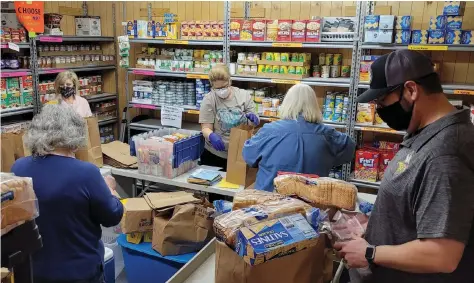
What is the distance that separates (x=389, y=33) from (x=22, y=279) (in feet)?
13.3

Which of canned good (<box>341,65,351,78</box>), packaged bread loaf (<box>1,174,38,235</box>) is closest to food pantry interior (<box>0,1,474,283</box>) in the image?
packaged bread loaf (<box>1,174,38,235</box>)

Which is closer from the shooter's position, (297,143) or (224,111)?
(297,143)

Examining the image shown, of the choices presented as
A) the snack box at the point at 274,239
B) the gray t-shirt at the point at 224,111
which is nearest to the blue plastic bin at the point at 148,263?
the gray t-shirt at the point at 224,111

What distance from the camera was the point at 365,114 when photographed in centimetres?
466

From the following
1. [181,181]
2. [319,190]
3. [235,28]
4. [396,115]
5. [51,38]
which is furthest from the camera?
[51,38]

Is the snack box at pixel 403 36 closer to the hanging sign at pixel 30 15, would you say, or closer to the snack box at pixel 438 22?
the snack box at pixel 438 22

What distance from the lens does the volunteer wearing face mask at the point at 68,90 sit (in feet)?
15.2

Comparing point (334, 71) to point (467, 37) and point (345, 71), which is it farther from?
point (467, 37)

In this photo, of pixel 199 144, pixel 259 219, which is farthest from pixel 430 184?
pixel 199 144

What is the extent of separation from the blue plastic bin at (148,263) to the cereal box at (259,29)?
9.20ft

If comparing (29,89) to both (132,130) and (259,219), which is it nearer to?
(132,130)

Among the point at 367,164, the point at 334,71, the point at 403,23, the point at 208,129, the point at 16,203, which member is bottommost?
the point at 367,164

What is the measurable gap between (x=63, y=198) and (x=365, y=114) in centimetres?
349

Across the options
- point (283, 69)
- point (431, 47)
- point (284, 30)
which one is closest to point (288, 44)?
point (284, 30)
